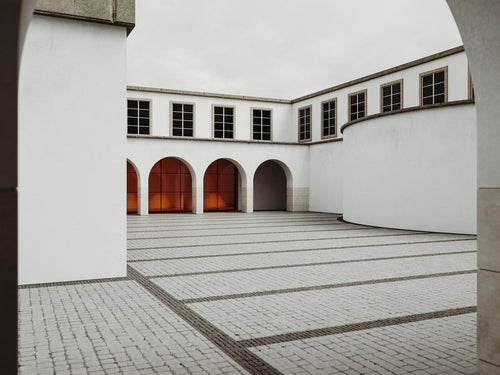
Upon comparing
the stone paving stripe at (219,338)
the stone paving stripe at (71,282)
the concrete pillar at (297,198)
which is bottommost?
the stone paving stripe at (219,338)

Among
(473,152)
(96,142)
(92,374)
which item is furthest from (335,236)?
(92,374)

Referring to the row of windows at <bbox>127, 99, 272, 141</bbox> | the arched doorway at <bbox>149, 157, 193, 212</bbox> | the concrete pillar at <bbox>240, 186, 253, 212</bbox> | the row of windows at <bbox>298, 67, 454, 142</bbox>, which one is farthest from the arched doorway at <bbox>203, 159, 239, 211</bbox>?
the row of windows at <bbox>298, 67, 454, 142</bbox>

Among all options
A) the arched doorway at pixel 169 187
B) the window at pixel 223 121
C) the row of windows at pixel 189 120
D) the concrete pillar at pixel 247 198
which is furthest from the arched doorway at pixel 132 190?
the concrete pillar at pixel 247 198

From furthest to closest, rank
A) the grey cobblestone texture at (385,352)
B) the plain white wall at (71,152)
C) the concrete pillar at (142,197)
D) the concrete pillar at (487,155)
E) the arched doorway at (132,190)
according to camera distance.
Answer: the arched doorway at (132,190)
the concrete pillar at (142,197)
the plain white wall at (71,152)
the grey cobblestone texture at (385,352)
the concrete pillar at (487,155)

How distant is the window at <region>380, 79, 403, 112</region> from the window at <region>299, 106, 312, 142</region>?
657 centimetres

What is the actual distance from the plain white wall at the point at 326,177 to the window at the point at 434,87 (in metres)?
5.10

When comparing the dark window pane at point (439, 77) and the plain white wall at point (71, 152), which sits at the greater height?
the dark window pane at point (439, 77)

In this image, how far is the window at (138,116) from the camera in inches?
1201

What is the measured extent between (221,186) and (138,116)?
24.7ft

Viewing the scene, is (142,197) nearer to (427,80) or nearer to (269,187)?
(269,187)

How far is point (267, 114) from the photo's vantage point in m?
34.8

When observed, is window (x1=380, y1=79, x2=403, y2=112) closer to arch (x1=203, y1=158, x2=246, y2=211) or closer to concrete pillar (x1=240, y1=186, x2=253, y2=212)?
concrete pillar (x1=240, y1=186, x2=253, y2=212)

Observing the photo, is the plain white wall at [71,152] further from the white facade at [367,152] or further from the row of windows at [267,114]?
the row of windows at [267,114]

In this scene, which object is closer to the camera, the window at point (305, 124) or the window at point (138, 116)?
the window at point (138, 116)
